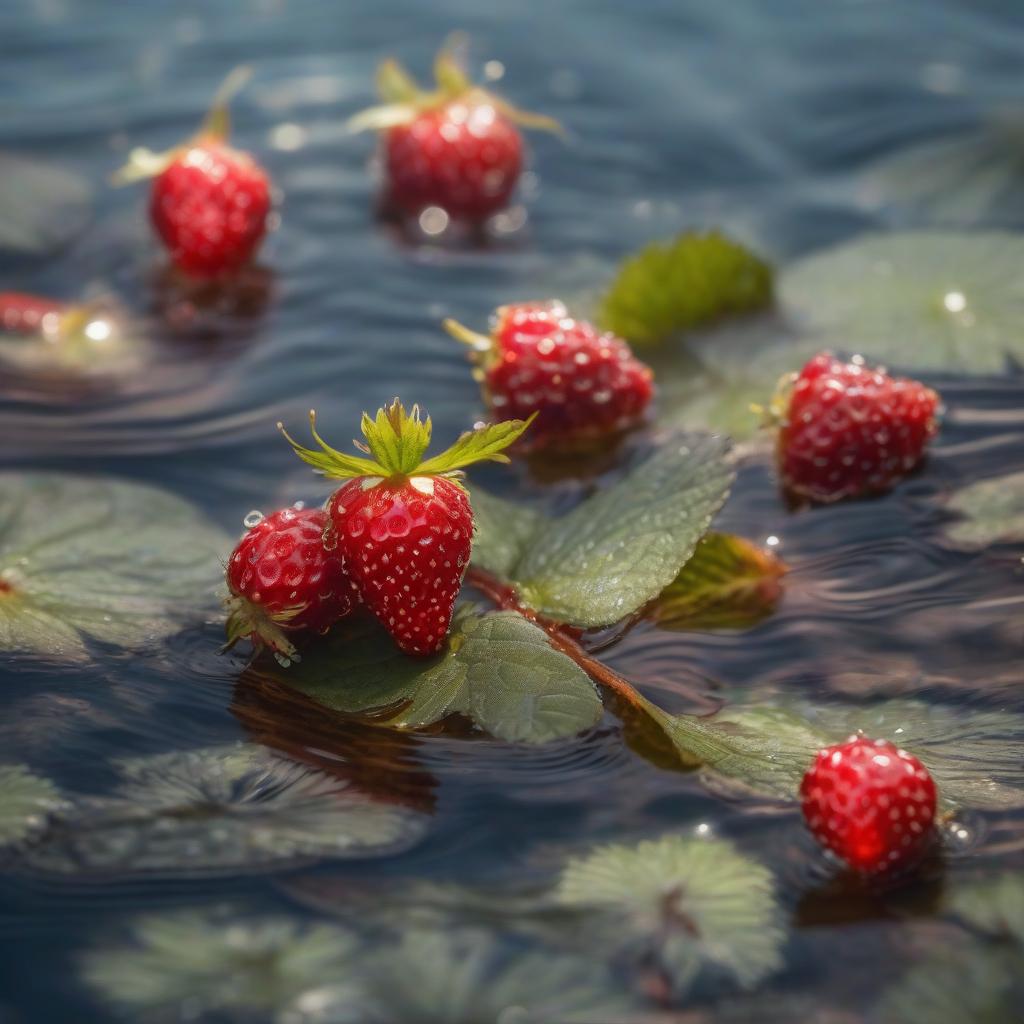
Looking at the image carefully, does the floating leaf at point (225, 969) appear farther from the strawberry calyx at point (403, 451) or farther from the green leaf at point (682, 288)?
the green leaf at point (682, 288)

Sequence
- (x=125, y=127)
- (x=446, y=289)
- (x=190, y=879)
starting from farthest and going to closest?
1. (x=125, y=127)
2. (x=446, y=289)
3. (x=190, y=879)

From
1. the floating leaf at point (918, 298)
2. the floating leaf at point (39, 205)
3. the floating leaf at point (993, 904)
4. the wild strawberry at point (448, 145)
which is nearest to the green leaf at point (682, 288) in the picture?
the floating leaf at point (918, 298)

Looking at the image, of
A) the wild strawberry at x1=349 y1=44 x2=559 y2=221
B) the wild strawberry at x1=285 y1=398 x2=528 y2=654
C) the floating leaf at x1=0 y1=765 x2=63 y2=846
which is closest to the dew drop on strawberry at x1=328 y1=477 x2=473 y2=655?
the wild strawberry at x1=285 y1=398 x2=528 y2=654

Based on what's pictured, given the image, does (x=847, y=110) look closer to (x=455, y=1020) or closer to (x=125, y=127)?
(x=125, y=127)

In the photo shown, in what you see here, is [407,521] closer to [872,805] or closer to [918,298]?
[872,805]

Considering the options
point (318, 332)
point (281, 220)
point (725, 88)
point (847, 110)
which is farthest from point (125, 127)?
point (847, 110)

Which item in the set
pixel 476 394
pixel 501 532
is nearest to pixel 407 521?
pixel 501 532
